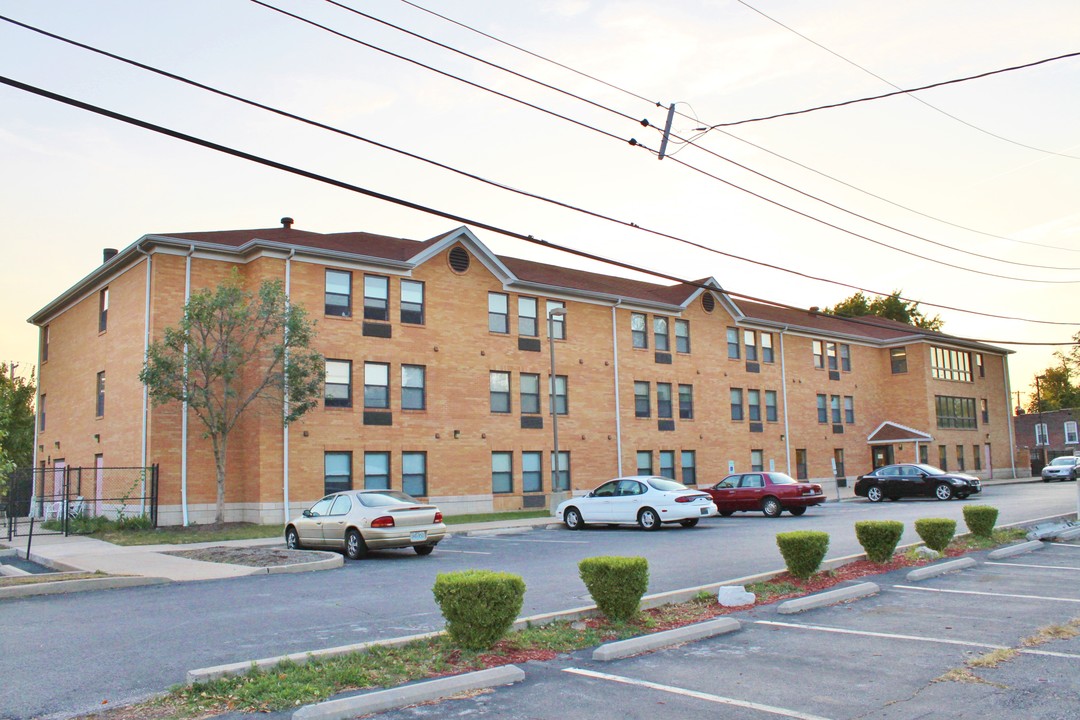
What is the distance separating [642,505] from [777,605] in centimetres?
1267

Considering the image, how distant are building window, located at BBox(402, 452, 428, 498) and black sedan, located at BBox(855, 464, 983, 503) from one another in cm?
1855

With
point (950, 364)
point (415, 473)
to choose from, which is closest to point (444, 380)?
point (415, 473)

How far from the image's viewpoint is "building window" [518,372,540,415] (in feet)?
A: 108

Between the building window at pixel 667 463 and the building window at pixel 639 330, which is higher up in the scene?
the building window at pixel 639 330

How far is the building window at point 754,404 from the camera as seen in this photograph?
42.3 metres

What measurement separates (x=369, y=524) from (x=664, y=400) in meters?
22.9

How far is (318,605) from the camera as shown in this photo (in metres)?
11.3

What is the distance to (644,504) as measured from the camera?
23031 millimetres

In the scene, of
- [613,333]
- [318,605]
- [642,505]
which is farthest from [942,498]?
[318,605]

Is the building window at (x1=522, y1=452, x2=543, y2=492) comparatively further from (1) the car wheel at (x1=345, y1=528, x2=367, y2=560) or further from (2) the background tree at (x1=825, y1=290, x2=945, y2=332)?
(2) the background tree at (x1=825, y1=290, x2=945, y2=332)

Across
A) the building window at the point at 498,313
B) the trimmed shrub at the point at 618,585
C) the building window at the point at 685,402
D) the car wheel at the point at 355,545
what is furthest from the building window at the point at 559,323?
the trimmed shrub at the point at 618,585

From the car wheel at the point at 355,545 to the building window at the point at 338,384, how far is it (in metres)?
10.4

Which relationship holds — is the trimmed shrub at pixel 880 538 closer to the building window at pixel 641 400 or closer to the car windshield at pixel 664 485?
the car windshield at pixel 664 485

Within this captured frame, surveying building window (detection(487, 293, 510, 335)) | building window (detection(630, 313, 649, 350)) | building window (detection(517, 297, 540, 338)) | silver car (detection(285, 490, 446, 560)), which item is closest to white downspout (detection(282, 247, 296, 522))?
silver car (detection(285, 490, 446, 560))
